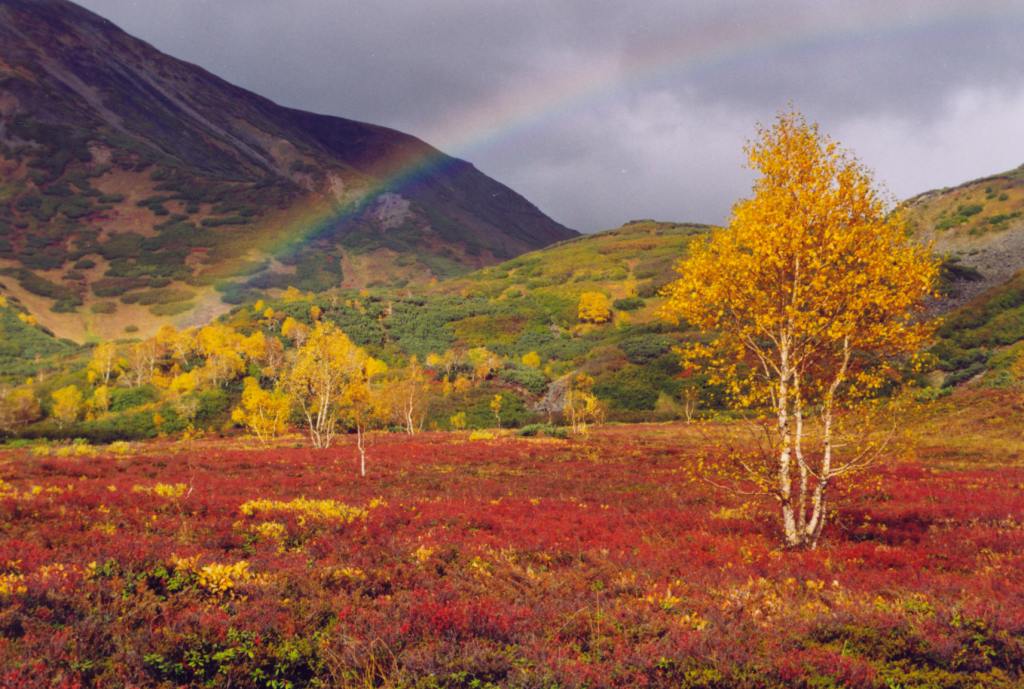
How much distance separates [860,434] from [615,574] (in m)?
6.09

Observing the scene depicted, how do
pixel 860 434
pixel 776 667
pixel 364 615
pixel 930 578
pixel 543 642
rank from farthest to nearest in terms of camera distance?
pixel 860 434, pixel 930 578, pixel 364 615, pixel 543 642, pixel 776 667

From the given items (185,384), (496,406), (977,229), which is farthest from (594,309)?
(185,384)

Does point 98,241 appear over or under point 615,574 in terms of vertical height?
over

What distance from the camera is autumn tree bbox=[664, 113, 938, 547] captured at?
11.0 metres

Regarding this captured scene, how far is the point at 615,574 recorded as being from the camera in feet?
29.8

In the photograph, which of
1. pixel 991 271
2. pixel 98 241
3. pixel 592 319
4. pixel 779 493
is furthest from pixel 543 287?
pixel 98 241

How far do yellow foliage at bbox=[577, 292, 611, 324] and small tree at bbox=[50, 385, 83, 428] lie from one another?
89.4 m

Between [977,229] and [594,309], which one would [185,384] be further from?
[977,229]

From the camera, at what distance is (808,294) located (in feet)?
37.2

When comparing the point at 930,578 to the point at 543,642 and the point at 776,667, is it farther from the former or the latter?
the point at 543,642

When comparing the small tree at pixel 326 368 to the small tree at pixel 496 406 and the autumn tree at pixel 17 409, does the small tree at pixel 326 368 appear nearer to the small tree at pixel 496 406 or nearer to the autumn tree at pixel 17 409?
the small tree at pixel 496 406

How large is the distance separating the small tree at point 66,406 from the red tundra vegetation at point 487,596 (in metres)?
74.0

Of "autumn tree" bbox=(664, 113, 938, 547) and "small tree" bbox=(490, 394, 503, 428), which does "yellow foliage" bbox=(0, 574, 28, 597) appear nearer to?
"autumn tree" bbox=(664, 113, 938, 547)

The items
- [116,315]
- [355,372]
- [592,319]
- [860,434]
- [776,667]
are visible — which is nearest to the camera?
[776,667]
